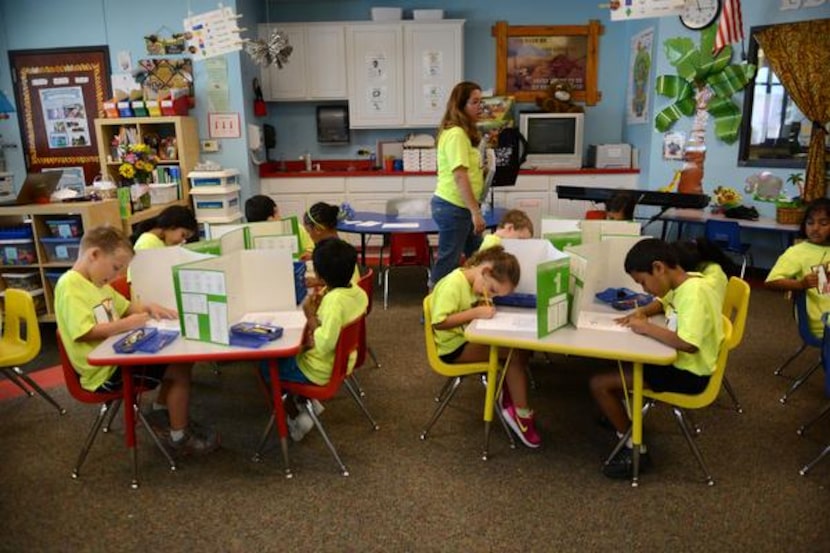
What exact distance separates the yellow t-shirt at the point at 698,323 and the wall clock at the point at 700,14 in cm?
439

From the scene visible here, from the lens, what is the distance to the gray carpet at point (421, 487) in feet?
7.13

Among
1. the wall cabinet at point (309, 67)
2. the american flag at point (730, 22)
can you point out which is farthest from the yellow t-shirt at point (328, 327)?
the wall cabinet at point (309, 67)

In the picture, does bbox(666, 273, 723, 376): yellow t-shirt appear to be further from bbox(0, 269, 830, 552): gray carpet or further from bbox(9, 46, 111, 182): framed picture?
bbox(9, 46, 111, 182): framed picture

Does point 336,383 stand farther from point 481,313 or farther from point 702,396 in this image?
point 702,396

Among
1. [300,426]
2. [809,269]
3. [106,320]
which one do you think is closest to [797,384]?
[809,269]

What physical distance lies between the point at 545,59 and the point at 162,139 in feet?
14.3

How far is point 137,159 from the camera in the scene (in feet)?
18.9

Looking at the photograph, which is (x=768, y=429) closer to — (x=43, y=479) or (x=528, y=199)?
Result: (x=43, y=479)

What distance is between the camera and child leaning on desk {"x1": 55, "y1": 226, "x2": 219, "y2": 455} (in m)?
2.39

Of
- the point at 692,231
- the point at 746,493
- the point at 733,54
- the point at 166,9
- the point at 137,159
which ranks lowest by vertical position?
the point at 746,493

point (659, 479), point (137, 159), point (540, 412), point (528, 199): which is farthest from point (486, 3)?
point (659, 479)

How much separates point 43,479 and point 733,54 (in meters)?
6.11

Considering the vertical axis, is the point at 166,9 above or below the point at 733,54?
above

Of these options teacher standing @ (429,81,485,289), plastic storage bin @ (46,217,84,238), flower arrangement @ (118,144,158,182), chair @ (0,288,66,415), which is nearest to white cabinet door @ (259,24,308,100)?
flower arrangement @ (118,144,158,182)
